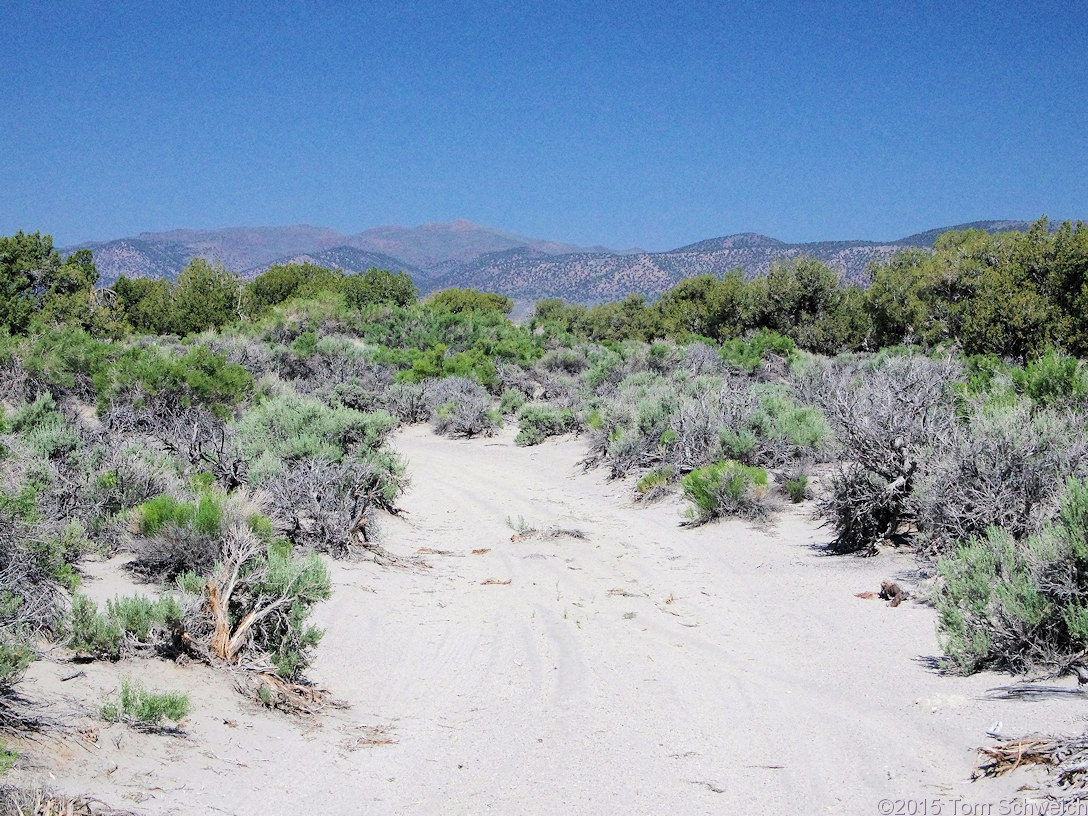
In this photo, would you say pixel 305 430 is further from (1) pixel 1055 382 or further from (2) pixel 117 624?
(1) pixel 1055 382

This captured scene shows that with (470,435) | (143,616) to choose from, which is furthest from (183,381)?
(143,616)

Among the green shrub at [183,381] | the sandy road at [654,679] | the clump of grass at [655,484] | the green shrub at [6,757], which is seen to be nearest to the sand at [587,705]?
the sandy road at [654,679]

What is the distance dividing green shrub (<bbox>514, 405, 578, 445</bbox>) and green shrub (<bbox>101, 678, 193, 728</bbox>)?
14315mm

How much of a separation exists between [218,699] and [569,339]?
28.9 m

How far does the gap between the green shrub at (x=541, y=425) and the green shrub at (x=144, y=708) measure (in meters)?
14.3

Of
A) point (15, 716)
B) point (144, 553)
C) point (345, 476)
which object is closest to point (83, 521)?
point (144, 553)

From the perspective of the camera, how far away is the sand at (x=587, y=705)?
379cm

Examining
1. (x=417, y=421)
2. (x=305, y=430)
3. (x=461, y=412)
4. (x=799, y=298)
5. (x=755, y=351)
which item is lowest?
(x=417, y=421)

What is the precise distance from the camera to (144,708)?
12.6ft

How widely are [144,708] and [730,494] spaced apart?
775cm

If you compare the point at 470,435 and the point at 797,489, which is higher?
the point at 797,489

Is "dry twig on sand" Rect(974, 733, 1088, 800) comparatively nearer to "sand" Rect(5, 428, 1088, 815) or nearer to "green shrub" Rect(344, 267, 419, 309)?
"sand" Rect(5, 428, 1088, 815)

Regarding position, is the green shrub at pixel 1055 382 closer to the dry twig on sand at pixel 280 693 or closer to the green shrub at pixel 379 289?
the dry twig on sand at pixel 280 693

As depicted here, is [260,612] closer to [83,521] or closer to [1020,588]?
[83,521]
